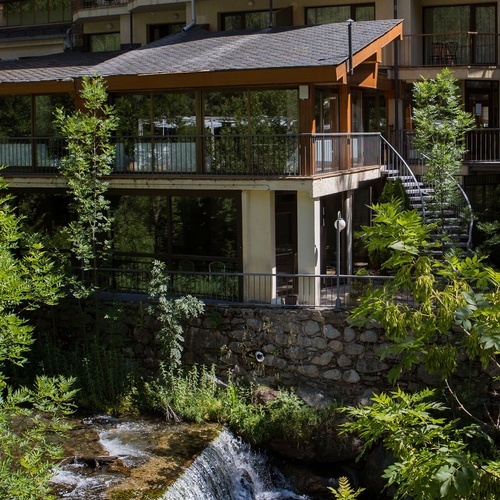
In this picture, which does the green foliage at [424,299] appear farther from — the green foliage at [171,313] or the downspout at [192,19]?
the downspout at [192,19]

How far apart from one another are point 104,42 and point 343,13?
30.1 ft

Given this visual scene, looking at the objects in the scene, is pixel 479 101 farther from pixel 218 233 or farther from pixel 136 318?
pixel 136 318

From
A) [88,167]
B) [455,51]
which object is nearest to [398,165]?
[455,51]

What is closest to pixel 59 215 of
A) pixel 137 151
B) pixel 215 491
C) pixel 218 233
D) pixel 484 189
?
pixel 137 151

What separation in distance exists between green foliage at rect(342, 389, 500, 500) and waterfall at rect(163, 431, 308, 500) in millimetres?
6354

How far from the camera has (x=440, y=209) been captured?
2472cm

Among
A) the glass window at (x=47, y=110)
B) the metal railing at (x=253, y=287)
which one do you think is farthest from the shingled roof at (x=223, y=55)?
the metal railing at (x=253, y=287)

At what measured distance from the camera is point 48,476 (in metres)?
15.7

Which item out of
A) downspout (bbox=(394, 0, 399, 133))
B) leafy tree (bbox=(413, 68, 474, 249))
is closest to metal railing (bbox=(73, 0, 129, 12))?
downspout (bbox=(394, 0, 399, 133))

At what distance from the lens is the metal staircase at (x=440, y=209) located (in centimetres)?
2452

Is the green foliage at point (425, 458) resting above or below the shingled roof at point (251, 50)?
below

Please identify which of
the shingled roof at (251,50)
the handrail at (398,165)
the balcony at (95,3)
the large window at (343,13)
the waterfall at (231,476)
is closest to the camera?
the waterfall at (231,476)

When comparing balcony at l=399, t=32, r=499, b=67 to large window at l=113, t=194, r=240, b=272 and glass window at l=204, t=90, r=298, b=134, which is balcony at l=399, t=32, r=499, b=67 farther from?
large window at l=113, t=194, r=240, b=272

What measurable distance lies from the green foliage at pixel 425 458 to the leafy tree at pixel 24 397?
16.4ft
